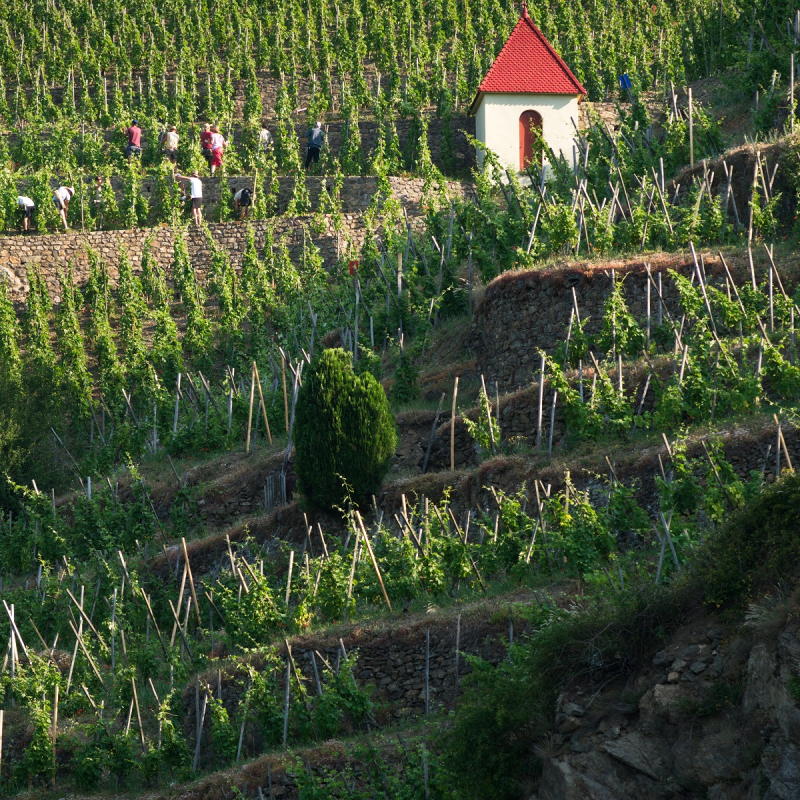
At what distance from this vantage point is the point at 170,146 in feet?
83.6

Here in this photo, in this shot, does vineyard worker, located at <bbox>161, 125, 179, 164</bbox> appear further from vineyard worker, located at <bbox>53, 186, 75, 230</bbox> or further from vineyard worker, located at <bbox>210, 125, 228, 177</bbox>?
vineyard worker, located at <bbox>53, 186, 75, 230</bbox>

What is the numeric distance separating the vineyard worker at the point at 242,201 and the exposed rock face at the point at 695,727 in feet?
57.3

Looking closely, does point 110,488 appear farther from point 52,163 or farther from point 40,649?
point 52,163

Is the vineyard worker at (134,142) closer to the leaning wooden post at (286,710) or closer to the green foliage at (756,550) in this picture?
the leaning wooden post at (286,710)

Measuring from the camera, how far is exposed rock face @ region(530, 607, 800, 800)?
6.20 meters

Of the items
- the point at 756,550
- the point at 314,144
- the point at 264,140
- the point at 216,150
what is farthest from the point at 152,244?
the point at 756,550

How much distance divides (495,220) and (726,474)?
25.4ft

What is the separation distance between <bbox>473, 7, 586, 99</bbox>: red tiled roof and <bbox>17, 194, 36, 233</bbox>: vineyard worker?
9.09m

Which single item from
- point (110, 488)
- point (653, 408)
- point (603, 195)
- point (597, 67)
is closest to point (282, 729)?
point (653, 408)

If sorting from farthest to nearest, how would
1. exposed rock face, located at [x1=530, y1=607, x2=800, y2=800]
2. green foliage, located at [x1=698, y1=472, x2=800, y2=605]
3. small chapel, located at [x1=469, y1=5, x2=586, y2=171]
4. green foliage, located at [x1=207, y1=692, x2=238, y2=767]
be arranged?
1. small chapel, located at [x1=469, y1=5, x2=586, y2=171]
2. green foliage, located at [x1=207, y1=692, x2=238, y2=767]
3. green foliage, located at [x1=698, y1=472, x2=800, y2=605]
4. exposed rock face, located at [x1=530, y1=607, x2=800, y2=800]

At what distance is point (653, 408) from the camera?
42.2 ft

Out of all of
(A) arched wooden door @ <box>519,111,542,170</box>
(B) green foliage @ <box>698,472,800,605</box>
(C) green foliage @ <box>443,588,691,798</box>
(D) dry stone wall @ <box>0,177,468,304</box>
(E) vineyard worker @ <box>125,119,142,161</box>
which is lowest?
(C) green foliage @ <box>443,588,691,798</box>

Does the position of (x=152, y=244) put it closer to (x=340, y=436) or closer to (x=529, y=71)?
(x=529, y=71)

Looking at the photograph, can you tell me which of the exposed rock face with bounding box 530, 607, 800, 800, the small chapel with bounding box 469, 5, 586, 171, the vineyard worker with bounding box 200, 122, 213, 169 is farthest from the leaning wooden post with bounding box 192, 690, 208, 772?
the vineyard worker with bounding box 200, 122, 213, 169
